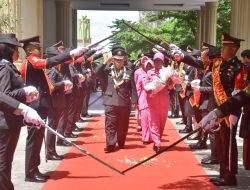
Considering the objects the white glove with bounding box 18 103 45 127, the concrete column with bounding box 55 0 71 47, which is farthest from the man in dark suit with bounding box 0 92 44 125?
the concrete column with bounding box 55 0 71 47

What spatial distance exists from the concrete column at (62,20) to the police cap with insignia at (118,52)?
18.1m

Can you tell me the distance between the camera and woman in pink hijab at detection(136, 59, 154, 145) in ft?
33.5

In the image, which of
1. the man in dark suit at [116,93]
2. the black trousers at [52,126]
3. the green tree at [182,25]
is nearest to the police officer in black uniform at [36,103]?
the black trousers at [52,126]

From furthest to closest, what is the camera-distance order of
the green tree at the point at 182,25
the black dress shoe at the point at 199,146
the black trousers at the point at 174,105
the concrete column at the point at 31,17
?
the green tree at the point at 182,25 < the concrete column at the point at 31,17 < the black trousers at the point at 174,105 < the black dress shoe at the point at 199,146

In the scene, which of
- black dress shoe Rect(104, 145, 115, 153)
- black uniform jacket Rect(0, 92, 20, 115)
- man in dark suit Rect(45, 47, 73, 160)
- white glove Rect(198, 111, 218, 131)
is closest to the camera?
black uniform jacket Rect(0, 92, 20, 115)

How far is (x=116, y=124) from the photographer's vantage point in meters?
9.53

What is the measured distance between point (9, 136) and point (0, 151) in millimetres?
180

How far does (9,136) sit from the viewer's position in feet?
17.2

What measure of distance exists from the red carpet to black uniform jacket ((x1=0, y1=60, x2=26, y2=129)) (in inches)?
62.1

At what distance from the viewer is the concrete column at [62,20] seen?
2691cm

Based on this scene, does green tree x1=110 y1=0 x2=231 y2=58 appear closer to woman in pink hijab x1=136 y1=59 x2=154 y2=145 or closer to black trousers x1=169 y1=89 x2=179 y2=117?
black trousers x1=169 y1=89 x2=179 y2=117

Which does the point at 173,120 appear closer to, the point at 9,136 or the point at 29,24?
the point at 29,24

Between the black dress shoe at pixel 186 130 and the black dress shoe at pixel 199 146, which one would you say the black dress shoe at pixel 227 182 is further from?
the black dress shoe at pixel 186 130

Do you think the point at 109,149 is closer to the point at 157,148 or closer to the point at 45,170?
the point at 157,148
